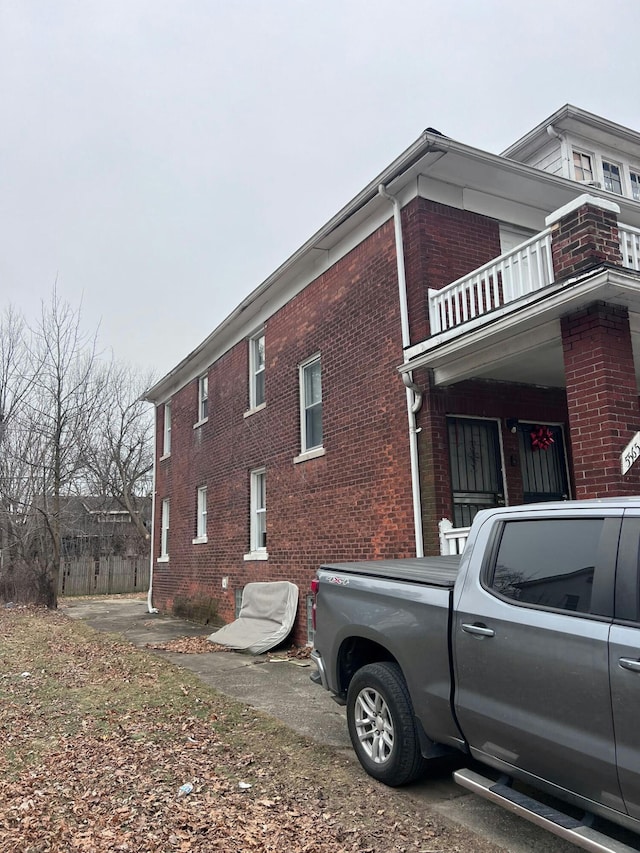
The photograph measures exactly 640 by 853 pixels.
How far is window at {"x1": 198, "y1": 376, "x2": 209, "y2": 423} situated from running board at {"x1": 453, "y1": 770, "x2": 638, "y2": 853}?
13.2m

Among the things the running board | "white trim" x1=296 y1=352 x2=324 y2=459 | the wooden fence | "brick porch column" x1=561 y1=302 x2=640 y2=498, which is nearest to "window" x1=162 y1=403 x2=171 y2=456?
"white trim" x1=296 y1=352 x2=324 y2=459

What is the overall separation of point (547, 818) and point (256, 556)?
32.1 feet

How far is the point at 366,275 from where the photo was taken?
9664 mm

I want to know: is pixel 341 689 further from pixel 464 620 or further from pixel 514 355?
pixel 514 355

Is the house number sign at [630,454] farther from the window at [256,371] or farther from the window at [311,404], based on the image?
the window at [256,371]

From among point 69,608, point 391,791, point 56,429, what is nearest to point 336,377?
point 391,791

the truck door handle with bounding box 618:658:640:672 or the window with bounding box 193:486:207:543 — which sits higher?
the window with bounding box 193:486:207:543

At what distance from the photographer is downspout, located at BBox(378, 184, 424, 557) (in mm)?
8070

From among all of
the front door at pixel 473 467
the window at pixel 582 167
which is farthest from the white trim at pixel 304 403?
the window at pixel 582 167

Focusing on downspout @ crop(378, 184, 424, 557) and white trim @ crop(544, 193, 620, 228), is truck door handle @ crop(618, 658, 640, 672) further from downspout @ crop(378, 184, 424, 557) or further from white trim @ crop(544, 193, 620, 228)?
downspout @ crop(378, 184, 424, 557)

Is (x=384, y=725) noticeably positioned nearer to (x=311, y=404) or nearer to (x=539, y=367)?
(x=539, y=367)

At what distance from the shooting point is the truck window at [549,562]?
3.10 meters

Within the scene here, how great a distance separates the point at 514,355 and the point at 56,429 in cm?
1486

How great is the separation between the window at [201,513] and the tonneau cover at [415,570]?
1073 centimetres
